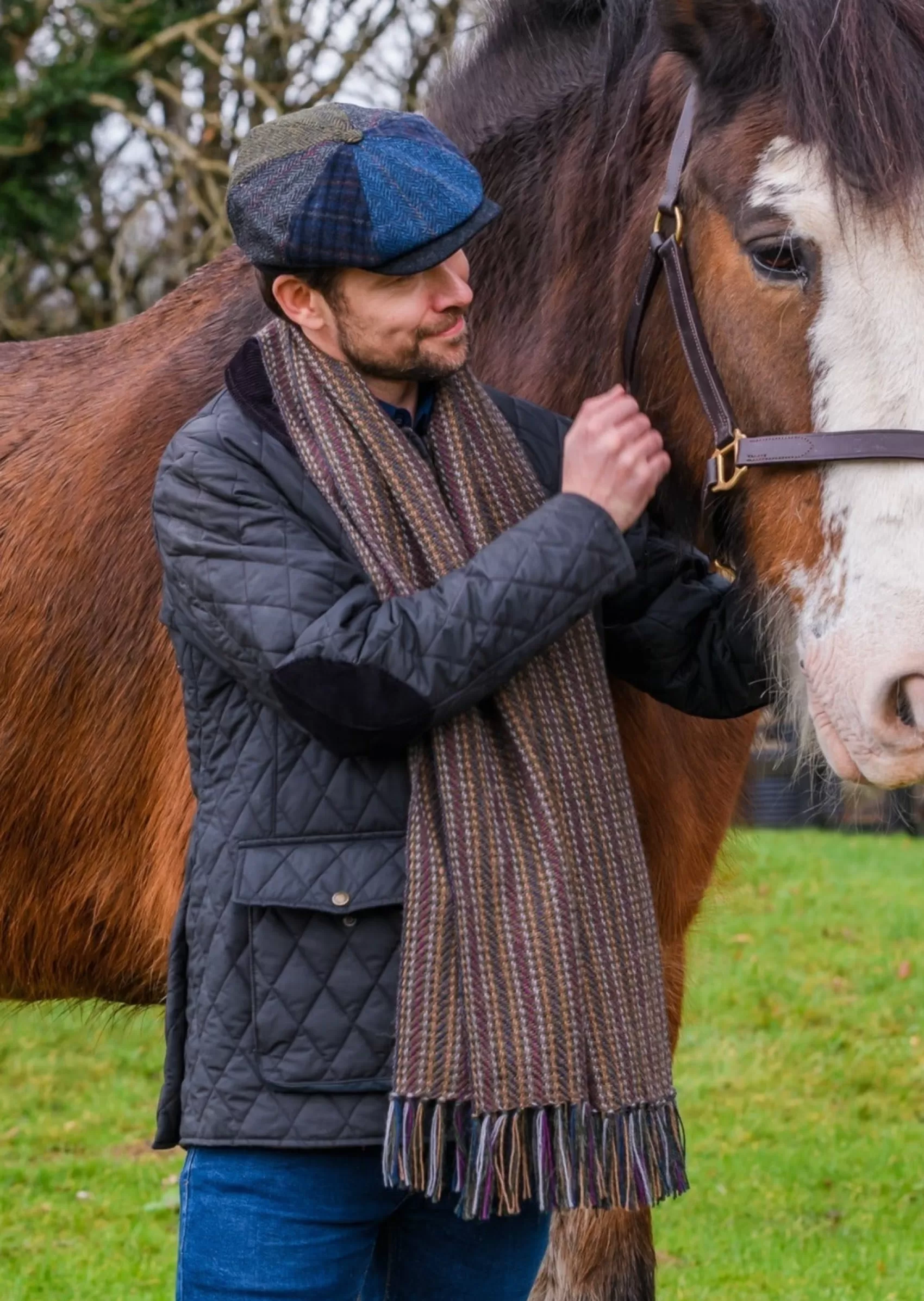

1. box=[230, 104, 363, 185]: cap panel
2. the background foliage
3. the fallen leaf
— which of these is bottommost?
the fallen leaf

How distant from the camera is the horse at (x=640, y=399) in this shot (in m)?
1.94

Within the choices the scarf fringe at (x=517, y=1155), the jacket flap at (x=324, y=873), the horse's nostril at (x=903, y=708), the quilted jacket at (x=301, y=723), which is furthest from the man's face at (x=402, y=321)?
the scarf fringe at (x=517, y=1155)

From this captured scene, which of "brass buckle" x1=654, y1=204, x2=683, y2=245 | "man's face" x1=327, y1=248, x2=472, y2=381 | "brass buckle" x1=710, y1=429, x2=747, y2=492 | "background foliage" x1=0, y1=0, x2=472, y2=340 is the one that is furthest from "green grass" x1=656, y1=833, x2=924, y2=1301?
"background foliage" x1=0, y1=0, x2=472, y2=340

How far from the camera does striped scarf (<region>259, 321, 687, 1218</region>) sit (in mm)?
1940

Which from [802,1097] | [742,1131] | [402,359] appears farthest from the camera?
[802,1097]

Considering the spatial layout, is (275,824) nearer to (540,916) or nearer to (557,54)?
(540,916)

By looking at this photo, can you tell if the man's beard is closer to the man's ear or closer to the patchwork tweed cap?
the patchwork tweed cap

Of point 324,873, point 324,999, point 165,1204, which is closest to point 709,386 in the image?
point 324,873

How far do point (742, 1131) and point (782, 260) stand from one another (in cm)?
426

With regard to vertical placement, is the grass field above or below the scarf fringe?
below

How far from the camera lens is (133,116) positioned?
33.0 ft

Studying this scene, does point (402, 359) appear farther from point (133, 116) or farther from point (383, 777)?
point (133, 116)

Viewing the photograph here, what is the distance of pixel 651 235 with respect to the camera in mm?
2293

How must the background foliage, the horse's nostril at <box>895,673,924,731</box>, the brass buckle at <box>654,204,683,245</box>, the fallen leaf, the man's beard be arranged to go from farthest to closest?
1. the background foliage
2. the fallen leaf
3. the brass buckle at <box>654,204,683,245</box>
4. the man's beard
5. the horse's nostril at <box>895,673,924,731</box>
